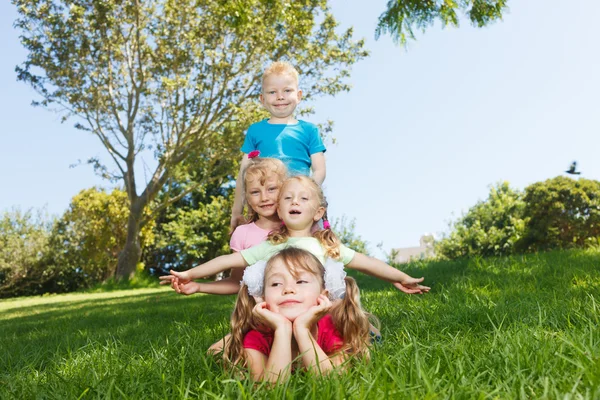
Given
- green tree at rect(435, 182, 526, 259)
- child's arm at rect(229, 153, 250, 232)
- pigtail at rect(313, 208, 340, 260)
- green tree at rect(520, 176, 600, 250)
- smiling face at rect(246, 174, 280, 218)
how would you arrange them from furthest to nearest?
green tree at rect(435, 182, 526, 259) < green tree at rect(520, 176, 600, 250) < child's arm at rect(229, 153, 250, 232) < smiling face at rect(246, 174, 280, 218) < pigtail at rect(313, 208, 340, 260)

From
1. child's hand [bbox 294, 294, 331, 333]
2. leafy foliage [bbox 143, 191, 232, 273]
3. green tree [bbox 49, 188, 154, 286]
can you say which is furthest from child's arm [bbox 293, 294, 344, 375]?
leafy foliage [bbox 143, 191, 232, 273]

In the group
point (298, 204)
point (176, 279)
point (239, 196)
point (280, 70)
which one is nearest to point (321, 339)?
point (298, 204)

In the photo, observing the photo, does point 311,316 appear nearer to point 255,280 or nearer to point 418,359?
point 255,280

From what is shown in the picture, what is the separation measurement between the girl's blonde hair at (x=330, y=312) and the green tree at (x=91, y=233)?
67.7 ft

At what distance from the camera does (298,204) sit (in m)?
2.77

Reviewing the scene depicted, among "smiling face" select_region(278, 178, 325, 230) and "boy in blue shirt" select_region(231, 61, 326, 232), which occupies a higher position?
"boy in blue shirt" select_region(231, 61, 326, 232)

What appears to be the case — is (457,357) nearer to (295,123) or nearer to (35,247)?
(295,123)

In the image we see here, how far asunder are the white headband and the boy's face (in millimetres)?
1391

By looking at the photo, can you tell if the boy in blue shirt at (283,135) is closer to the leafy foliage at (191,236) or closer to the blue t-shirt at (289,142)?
the blue t-shirt at (289,142)

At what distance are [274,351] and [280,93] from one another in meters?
1.90

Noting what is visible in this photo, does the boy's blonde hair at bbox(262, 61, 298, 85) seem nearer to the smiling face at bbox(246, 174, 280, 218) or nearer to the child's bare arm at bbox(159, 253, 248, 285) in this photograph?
the smiling face at bbox(246, 174, 280, 218)

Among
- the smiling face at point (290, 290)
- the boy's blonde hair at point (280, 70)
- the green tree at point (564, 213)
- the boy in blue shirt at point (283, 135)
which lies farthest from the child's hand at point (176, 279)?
the green tree at point (564, 213)

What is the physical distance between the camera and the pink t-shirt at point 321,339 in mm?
2463

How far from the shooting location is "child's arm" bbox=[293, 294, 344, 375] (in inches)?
87.4
